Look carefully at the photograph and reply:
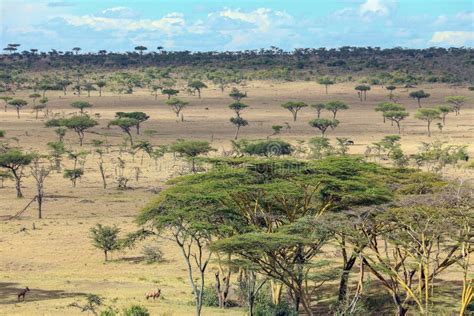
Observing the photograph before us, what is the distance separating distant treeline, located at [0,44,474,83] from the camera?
149250 millimetres

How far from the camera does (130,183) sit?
57.4 meters

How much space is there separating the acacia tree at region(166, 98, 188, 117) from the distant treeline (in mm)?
46717

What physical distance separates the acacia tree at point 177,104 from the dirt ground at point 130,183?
123 centimetres

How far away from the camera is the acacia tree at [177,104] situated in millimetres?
98431

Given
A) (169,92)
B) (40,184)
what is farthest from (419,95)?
(40,184)

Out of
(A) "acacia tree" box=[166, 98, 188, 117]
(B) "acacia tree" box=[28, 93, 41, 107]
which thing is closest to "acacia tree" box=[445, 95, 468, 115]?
(A) "acacia tree" box=[166, 98, 188, 117]

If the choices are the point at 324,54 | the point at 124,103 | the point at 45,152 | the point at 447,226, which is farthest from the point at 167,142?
the point at 324,54

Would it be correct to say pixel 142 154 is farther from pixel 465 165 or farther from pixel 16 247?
pixel 16 247

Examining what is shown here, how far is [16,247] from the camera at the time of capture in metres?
37.3

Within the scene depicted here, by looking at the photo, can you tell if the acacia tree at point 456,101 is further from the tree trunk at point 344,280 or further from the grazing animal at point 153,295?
the grazing animal at point 153,295

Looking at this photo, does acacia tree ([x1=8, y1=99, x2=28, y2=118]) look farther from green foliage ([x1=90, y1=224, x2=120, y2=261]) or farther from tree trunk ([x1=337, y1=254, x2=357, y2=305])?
tree trunk ([x1=337, y1=254, x2=357, y2=305])

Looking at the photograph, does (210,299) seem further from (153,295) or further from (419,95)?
(419,95)

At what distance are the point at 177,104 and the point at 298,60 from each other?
229 ft

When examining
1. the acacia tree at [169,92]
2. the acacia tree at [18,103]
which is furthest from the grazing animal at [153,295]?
the acacia tree at [169,92]
